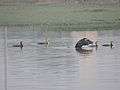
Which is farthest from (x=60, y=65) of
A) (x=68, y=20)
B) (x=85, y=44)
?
(x=68, y=20)

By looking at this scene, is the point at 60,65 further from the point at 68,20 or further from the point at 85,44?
the point at 68,20

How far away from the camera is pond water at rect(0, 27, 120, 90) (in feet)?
97.5

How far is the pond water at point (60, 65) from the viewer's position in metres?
29.7

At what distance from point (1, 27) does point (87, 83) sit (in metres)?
35.6

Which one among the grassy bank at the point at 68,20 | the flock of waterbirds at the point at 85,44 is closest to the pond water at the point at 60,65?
the flock of waterbirds at the point at 85,44

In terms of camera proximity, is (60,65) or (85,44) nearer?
(60,65)

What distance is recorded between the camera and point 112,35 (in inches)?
2114

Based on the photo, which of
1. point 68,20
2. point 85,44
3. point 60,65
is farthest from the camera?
point 68,20

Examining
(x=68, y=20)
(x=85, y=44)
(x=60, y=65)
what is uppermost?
(x=68, y=20)

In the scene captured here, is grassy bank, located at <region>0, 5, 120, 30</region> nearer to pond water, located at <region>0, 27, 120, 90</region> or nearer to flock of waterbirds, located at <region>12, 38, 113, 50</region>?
pond water, located at <region>0, 27, 120, 90</region>

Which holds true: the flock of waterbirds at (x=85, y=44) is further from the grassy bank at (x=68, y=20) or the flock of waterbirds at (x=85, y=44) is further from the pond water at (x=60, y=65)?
the grassy bank at (x=68, y=20)

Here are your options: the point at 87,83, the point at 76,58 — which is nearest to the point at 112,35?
the point at 76,58

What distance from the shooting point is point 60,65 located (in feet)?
117

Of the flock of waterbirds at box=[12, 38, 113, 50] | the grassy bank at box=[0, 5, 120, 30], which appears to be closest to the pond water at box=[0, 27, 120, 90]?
the flock of waterbirds at box=[12, 38, 113, 50]
